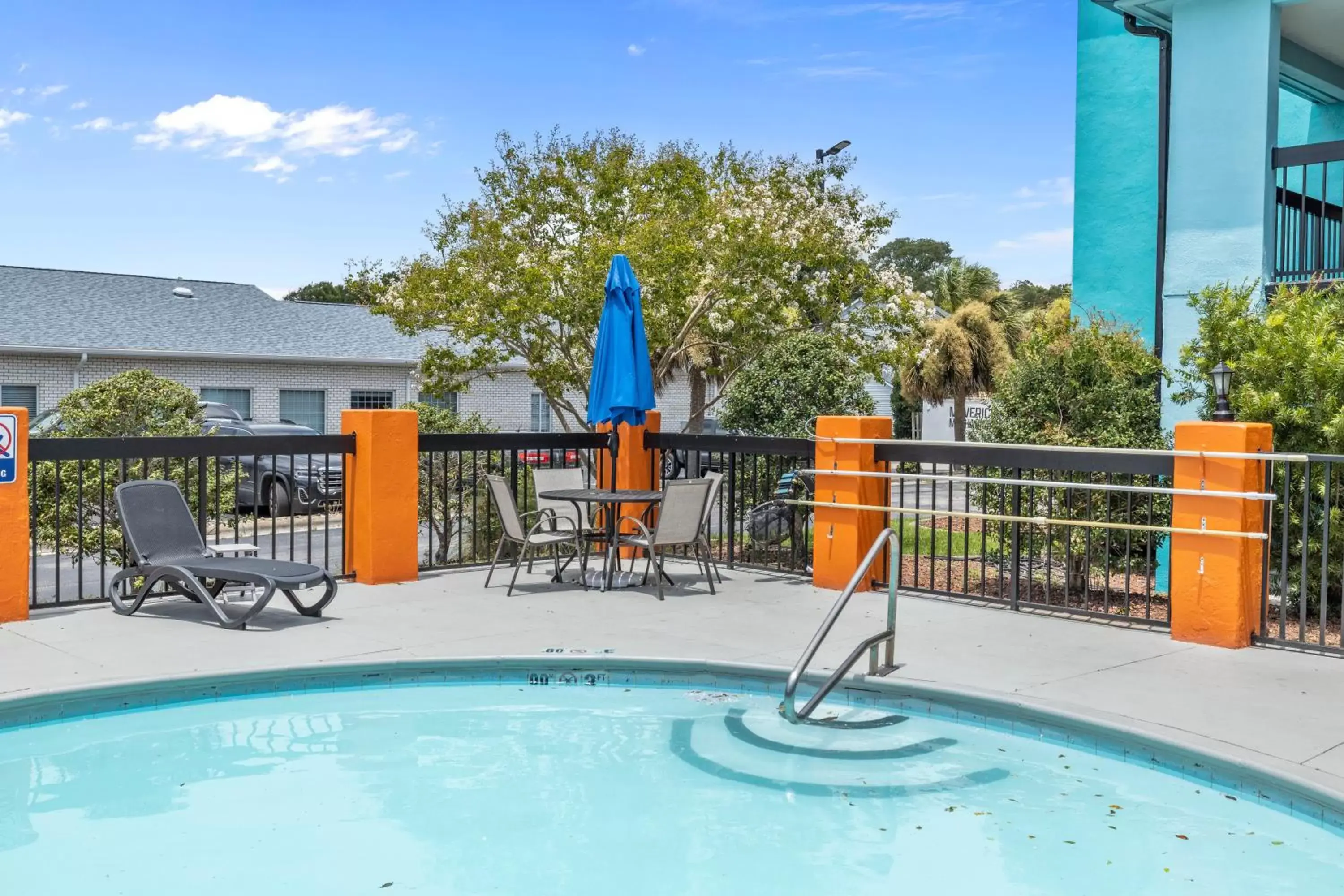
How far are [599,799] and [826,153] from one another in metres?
16.8

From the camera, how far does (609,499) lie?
8.58 m

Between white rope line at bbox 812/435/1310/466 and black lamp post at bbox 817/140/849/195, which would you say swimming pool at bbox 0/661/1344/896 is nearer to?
white rope line at bbox 812/435/1310/466

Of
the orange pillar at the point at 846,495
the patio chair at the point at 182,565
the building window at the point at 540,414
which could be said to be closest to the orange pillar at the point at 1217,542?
the orange pillar at the point at 846,495

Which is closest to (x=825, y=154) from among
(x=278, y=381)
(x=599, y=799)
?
(x=278, y=381)

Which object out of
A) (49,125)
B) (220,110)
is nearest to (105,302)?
(49,125)

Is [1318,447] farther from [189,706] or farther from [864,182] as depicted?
[864,182]

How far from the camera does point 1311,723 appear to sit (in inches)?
209

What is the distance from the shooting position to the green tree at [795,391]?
573 inches

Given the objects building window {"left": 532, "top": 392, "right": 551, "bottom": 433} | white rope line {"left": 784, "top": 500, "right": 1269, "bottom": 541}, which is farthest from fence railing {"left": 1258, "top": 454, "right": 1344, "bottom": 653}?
building window {"left": 532, "top": 392, "right": 551, "bottom": 433}

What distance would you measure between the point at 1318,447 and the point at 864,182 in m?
12.5

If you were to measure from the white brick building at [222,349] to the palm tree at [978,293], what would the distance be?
60.3 ft

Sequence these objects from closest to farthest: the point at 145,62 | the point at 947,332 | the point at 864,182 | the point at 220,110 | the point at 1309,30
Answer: the point at 1309,30
the point at 864,182
the point at 145,62
the point at 947,332
the point at 220,110

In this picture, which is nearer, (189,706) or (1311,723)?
(1311,723)

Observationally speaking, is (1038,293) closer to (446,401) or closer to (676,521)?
(446,401)
